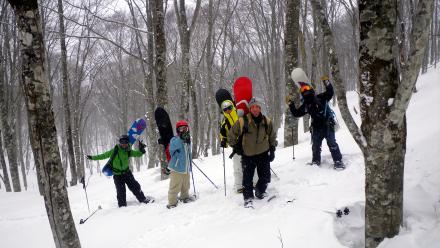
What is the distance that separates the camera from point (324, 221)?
12.2 ft

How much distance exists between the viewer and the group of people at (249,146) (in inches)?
189

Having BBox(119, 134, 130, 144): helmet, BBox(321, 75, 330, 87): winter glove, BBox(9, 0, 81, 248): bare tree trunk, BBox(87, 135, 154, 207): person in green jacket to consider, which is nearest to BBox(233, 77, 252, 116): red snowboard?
BBox(321, 75, 330, 87): winter glove

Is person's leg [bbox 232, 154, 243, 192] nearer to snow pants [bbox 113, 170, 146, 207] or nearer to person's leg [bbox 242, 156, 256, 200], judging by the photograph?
person's leg [bbox 242, 156, 256, 200]

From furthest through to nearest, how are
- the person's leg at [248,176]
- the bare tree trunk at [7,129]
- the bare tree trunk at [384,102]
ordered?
the bare tree trunk at [7,129], the person's leg at [248,176], the bare tree trunk at [384,102]

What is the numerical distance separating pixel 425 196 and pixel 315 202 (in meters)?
1.32

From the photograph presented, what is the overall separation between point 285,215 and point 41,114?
3.26m

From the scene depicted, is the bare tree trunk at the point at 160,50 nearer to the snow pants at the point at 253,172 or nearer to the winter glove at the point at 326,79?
the snow pants at the point at 253,172

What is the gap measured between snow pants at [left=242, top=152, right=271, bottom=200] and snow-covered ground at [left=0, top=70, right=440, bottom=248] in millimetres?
235

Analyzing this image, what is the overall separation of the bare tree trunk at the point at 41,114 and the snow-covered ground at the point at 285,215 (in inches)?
55.3

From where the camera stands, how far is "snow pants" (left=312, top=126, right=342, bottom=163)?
548cm

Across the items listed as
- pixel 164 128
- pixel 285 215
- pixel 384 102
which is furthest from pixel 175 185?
pixel 384 102

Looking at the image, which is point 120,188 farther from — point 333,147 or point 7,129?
point 7,129

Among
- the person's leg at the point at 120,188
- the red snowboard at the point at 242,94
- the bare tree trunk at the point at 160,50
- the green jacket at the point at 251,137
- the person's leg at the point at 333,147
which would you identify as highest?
the bare tree trunk at the point at 160,50

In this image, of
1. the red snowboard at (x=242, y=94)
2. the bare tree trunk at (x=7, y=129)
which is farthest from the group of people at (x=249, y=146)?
the bare tree trunk at (x=7, y=129)
